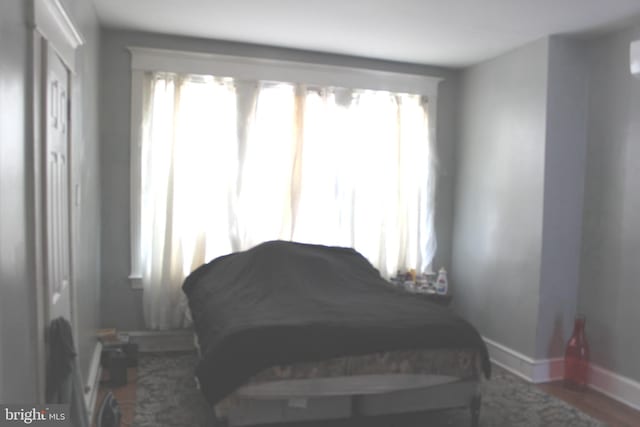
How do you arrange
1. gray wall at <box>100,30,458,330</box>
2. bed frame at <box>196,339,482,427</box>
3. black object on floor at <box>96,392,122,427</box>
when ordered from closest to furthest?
black object on floor at <box>96,392,122,427</box>
bed frame at <box>196,339,482,427</box>
gray wall at <box>100,30,458,330</box>

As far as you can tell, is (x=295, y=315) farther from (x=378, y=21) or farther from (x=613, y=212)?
(x=613, y=212)

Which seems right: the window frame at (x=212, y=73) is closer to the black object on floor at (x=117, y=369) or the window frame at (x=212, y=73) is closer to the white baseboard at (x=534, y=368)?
the black object on floor at (x=117, y=369)

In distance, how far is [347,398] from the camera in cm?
257

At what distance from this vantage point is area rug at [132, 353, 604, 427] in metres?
2.84

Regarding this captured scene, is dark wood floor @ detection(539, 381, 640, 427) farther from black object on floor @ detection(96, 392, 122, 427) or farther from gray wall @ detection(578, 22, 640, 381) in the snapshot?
black object on floor @ detection(96, 392, 122, 427)

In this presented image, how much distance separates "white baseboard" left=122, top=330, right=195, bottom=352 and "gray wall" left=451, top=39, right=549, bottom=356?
8.26ft

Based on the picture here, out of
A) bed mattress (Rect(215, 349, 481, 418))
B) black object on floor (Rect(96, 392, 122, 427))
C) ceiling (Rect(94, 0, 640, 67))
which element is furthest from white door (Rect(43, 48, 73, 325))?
ceiling (Rect(94, 0, 640, 67))

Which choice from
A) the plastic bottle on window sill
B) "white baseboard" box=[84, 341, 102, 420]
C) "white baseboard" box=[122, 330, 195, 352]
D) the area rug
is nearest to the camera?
"white baseboard" box=[84, 341, 102, 420]

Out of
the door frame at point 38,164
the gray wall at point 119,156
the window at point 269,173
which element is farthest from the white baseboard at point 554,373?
the door frame at point 38,164

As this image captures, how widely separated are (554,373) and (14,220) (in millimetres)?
3683

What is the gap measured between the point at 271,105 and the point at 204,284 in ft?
5.35

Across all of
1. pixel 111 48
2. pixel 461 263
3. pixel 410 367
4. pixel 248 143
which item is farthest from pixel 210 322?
pixel 461 263

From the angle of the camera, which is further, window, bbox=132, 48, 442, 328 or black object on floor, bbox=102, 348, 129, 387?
window, bbox=132, 48, 442, 328

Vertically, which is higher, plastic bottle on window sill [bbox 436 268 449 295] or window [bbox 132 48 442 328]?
window [bbox 132 48 442 328]
